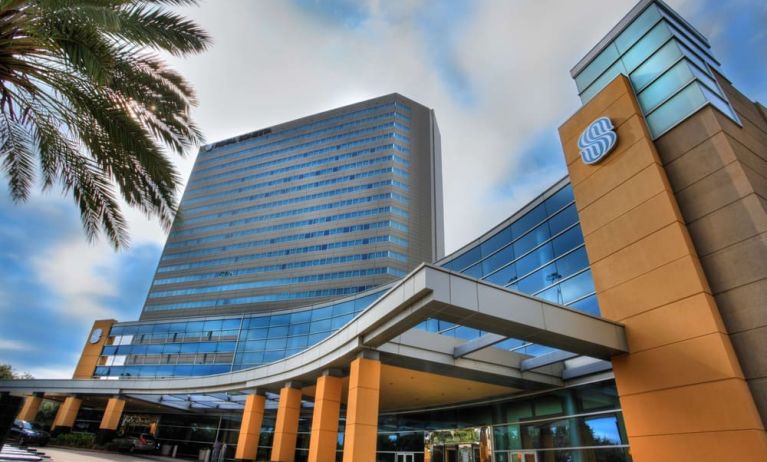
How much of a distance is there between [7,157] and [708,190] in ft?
66.3

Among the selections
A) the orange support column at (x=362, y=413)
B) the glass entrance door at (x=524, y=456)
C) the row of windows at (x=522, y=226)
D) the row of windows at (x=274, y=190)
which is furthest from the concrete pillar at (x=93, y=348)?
the row of windows at (x=274, y=190)

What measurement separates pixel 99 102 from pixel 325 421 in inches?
505

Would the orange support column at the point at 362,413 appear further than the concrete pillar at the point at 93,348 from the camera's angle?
No

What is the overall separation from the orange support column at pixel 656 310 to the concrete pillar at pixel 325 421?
1005 cm

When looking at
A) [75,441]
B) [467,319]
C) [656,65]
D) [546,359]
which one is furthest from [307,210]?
→ [467,319]

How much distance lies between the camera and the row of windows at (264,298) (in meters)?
74.9

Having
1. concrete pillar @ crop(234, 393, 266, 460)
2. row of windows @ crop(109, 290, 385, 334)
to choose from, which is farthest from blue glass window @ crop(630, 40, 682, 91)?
concrete pillar @ crop(234, 393, 266, 460)

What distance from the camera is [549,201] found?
19.1 m

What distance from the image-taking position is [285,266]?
82.8 meters

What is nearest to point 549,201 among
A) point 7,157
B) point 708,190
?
point 708,190

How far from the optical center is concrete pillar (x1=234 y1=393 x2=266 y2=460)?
2098 cm

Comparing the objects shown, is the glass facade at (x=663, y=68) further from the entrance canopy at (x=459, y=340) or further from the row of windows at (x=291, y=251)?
the row of windows at (x=291, y=251)

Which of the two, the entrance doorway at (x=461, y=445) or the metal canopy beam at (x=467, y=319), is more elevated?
the metal canopy beam at (x=467, y=319)

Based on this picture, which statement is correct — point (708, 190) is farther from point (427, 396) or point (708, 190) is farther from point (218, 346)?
point (218, 346)
